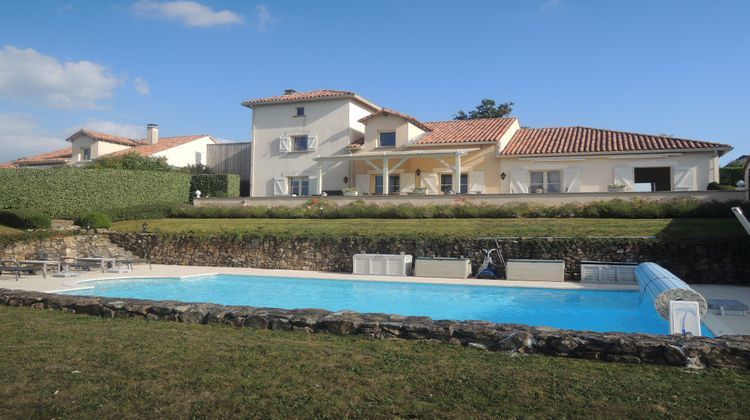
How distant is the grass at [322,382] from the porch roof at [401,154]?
20.6 m

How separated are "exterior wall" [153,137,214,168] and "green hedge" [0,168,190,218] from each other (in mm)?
6448

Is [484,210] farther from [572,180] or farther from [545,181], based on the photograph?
[572,180]

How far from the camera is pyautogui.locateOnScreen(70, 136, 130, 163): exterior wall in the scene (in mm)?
39406

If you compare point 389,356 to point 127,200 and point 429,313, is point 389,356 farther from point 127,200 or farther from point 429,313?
point 127,200

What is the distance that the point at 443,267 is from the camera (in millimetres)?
17422

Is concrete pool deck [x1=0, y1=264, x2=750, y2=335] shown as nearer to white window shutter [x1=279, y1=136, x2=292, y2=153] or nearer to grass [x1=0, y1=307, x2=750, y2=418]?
grass [x1=0, y1=307, x2=750, y2=418]

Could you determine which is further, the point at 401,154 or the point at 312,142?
the point at 312,142

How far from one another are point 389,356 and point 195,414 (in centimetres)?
242

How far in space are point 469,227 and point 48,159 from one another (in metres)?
36.3

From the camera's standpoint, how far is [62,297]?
9391 mm

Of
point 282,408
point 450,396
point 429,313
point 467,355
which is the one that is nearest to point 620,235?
point 429,313

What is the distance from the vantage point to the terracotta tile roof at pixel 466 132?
28.4m

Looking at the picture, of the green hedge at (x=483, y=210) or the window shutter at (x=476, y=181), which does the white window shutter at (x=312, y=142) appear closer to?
the green hedge at (x=483, y=210)

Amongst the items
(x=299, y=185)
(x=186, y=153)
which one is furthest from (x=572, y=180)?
(x=186, y=153)
